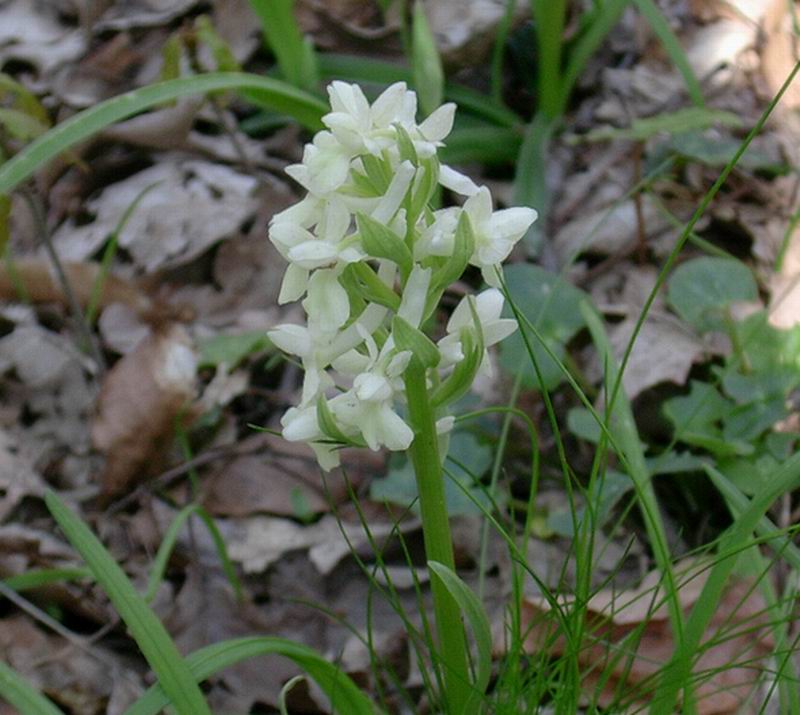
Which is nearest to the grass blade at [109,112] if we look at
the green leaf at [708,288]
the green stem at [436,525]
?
the green stem at [436,525]

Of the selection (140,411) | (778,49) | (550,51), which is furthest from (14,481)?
(778,49)

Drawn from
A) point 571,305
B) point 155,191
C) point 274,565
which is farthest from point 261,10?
point 274,565

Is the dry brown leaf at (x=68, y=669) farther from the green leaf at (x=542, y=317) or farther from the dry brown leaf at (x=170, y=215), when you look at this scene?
the dry brown leaf at (x=170, y=215)

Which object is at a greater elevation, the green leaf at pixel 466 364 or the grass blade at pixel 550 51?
the green leaf at pixel 466 364

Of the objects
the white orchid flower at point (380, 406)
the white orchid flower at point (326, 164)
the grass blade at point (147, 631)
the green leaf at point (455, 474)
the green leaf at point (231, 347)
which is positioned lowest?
the green leaf at point (231, 347)

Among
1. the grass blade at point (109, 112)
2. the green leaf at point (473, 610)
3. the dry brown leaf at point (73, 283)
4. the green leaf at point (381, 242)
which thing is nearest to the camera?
the green leaf at point (381, 242)
